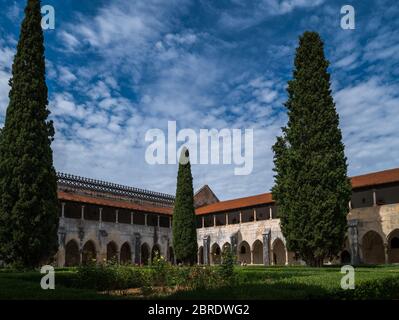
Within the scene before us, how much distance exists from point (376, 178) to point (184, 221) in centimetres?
1686

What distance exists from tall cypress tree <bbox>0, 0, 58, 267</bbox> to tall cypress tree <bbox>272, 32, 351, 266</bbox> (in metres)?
13.0

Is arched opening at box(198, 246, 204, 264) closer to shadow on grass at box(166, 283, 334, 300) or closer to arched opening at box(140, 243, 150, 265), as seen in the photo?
arched opening at box(140, 243, 150, 265)

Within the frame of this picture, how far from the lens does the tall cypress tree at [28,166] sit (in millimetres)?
18750

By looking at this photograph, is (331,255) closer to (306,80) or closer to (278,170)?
(278,170)

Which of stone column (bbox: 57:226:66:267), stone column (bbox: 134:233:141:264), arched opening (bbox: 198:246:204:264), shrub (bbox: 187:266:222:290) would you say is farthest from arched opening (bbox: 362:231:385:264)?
stone column (bbox: 57:226:66:267)

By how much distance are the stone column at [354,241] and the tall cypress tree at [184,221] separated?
14.0 meters

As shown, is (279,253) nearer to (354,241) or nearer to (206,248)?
(206,248)

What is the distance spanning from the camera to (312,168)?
23688mm

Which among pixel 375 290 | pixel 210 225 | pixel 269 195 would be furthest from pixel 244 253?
pixel 375 290

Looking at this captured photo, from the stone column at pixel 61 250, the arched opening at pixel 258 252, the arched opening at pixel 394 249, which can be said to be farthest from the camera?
the arched opening at pixel 258 252

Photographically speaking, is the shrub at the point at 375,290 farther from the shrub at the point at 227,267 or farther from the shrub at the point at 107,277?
the shrub at the point at 107,277

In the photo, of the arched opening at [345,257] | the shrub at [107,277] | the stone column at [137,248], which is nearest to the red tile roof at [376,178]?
the arched opening at [345,257]

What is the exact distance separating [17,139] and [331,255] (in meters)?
17.9
